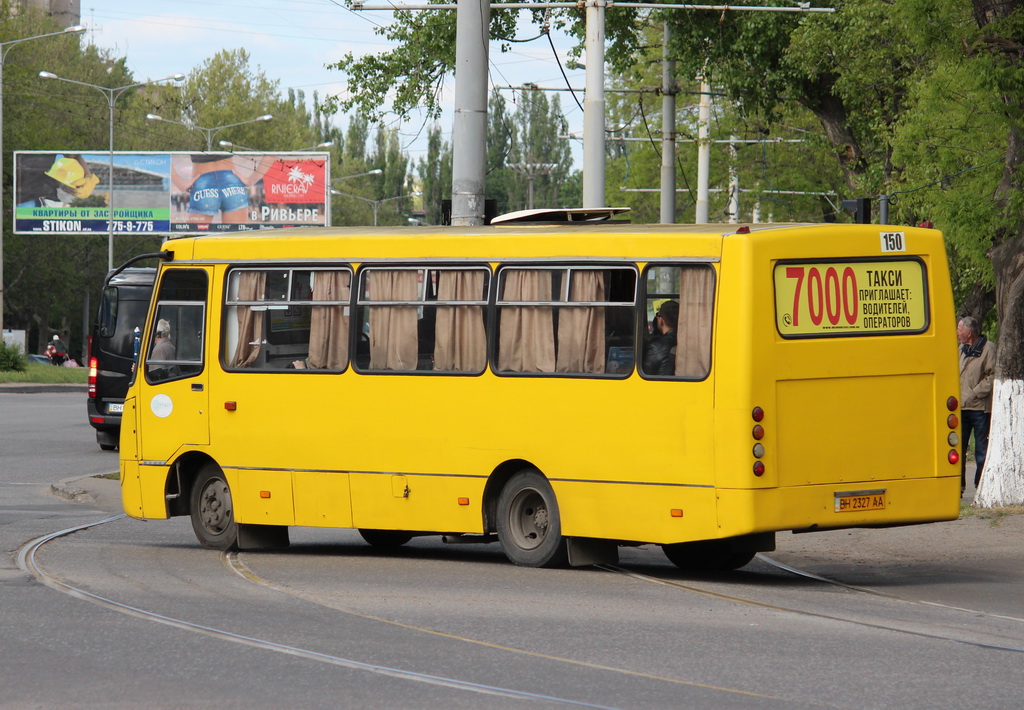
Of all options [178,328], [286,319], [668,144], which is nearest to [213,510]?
[178,328]

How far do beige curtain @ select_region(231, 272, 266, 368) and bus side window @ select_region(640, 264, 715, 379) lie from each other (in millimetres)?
3437

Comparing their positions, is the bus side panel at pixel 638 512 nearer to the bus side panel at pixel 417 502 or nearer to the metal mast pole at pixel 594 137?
the bus side panel at pixel 417 502

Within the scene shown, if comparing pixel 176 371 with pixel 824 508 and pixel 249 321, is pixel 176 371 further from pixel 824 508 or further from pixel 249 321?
pixel 824 508

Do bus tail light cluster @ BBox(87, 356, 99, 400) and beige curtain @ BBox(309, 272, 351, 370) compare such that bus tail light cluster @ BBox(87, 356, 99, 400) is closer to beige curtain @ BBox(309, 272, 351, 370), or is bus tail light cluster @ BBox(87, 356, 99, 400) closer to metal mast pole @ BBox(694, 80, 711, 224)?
beige curtain @ BBox(309, 272, 351, 370)

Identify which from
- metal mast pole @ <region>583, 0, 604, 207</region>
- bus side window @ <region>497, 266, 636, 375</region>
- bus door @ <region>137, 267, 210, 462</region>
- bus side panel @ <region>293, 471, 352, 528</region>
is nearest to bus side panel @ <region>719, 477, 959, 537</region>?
bus side window @ <region>497, 266, 636, 375</region>

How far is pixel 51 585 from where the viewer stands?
10492 mm

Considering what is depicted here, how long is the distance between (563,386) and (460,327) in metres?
1.03

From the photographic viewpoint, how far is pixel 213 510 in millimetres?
13328

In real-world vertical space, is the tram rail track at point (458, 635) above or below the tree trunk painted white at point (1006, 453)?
below

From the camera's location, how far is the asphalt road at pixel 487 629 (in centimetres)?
712

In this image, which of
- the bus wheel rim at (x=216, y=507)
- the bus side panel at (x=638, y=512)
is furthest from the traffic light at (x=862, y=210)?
the bus wheel rim at (x=216, y=507)

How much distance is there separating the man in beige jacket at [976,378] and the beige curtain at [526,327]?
20.5ft

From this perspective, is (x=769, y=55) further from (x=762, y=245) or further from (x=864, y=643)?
(x=864, y=643)

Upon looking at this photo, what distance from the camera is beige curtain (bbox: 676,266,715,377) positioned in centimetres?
1090
